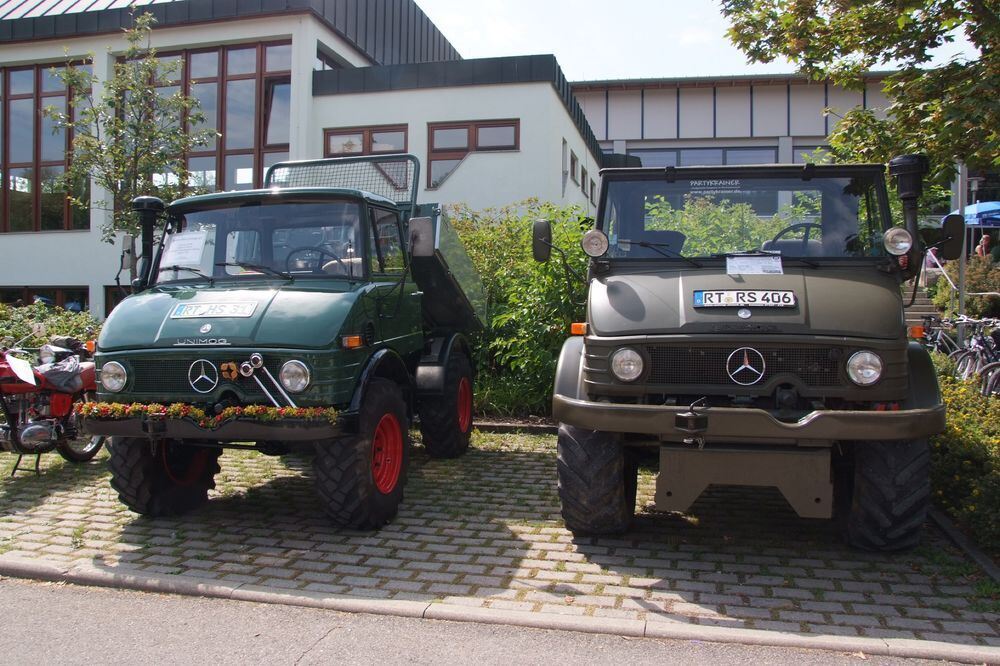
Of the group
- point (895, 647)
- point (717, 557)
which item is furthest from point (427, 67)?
point (895, 647)

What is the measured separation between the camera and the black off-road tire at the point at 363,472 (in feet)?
17.1

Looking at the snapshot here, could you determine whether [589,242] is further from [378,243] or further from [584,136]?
[584,136]

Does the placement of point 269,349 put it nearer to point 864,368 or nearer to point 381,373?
point 381,373

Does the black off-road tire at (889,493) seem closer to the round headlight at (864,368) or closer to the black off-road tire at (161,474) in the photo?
the round headlight at (864,368)

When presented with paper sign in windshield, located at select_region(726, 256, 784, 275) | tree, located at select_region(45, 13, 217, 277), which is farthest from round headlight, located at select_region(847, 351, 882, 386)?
tree, located at select_region(45, 13, 217, 277)

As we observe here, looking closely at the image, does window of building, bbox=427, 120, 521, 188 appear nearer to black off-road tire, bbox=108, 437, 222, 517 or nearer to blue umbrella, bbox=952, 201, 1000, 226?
blue umbrella, bbox=952, 201, 1000, 226

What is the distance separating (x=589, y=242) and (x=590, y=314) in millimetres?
626

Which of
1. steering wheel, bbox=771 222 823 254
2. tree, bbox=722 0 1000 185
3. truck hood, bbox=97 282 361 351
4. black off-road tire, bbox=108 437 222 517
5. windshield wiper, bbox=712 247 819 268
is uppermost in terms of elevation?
tree, bbox=722 0 1000 185

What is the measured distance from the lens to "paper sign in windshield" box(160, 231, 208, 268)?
6070 mm

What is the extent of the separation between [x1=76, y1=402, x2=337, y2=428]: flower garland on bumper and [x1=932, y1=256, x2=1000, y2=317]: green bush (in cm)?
1477

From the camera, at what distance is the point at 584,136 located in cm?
2359

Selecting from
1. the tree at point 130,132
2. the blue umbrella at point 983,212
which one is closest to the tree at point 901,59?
the tree at point 130,132

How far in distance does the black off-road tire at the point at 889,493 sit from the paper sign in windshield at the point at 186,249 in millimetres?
4615

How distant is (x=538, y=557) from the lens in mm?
5051
